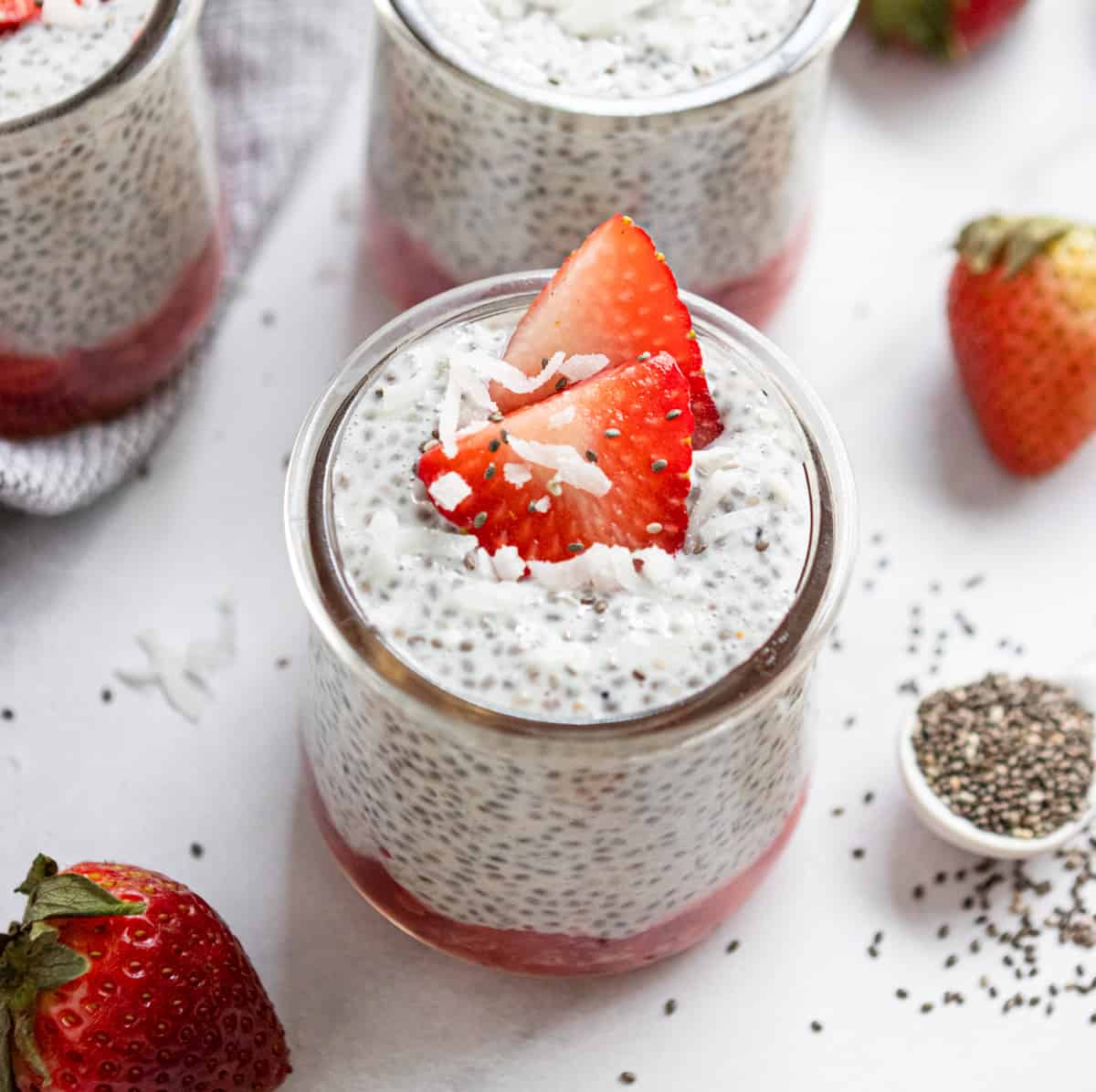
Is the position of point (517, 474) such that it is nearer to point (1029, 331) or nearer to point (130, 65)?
point (130, 65)

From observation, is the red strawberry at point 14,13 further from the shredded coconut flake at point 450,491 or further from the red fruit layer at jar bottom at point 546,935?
the red fruit layer at jar bottom at point 546,935

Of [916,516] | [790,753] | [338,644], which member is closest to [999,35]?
[916,516]

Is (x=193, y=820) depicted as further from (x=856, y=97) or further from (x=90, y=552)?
(x=856, y=97)

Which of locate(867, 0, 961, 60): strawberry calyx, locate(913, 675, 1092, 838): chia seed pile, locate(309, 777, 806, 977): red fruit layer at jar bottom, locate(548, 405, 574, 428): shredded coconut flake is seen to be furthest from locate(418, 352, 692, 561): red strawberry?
locate(867, 0, 961, 60): strawberry calyx

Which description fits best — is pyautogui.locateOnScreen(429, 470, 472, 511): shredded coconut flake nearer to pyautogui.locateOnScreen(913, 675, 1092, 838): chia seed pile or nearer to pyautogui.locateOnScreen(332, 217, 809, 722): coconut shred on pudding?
pyautogui.locateOnScreen(332, 217, 809, 722): coconut shred on pudding

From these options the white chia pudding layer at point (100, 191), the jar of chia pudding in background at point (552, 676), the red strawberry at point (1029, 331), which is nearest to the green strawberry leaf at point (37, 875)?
the jar of chia pudding in background at point (552, 676)

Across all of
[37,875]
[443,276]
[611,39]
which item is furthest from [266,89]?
[37,875]
